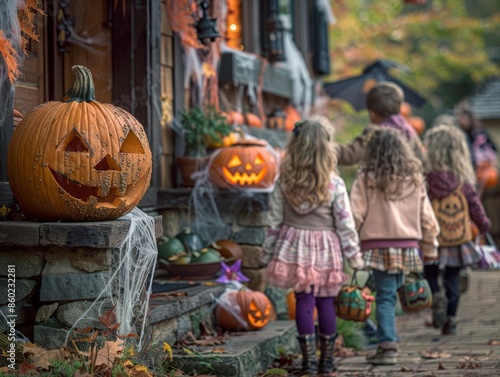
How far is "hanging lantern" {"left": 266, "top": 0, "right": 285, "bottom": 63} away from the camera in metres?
10.4

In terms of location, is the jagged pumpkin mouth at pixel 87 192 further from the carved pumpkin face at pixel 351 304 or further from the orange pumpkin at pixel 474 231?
the orange pumpkin at pixel 474 231

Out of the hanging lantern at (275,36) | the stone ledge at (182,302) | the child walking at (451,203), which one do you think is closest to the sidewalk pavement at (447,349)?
the child walking at (451,203)

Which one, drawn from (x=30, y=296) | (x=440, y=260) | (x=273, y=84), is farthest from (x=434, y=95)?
(x=30, y=296)

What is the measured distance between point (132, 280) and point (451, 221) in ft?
12.5

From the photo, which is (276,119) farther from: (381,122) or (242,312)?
(242,312)

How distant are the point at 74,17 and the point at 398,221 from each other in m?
2.85

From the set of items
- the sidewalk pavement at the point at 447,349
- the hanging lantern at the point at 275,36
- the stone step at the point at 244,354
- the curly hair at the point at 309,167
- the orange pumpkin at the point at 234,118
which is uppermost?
the hanging lantern at the point at 275,36

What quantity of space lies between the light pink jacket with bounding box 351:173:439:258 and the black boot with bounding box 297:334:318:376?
999mm

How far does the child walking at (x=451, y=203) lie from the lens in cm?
816

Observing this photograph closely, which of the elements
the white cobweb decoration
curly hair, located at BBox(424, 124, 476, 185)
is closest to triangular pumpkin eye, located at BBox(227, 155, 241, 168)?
curly hair, located at BBox(424, 124, 476, 185)

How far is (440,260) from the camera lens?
26.8 feet

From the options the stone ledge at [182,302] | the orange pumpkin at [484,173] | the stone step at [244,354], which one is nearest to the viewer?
the stone step at [244,354]

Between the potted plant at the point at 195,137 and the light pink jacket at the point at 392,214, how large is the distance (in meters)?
1.55

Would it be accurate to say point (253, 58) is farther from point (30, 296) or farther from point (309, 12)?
point (30, 296)
